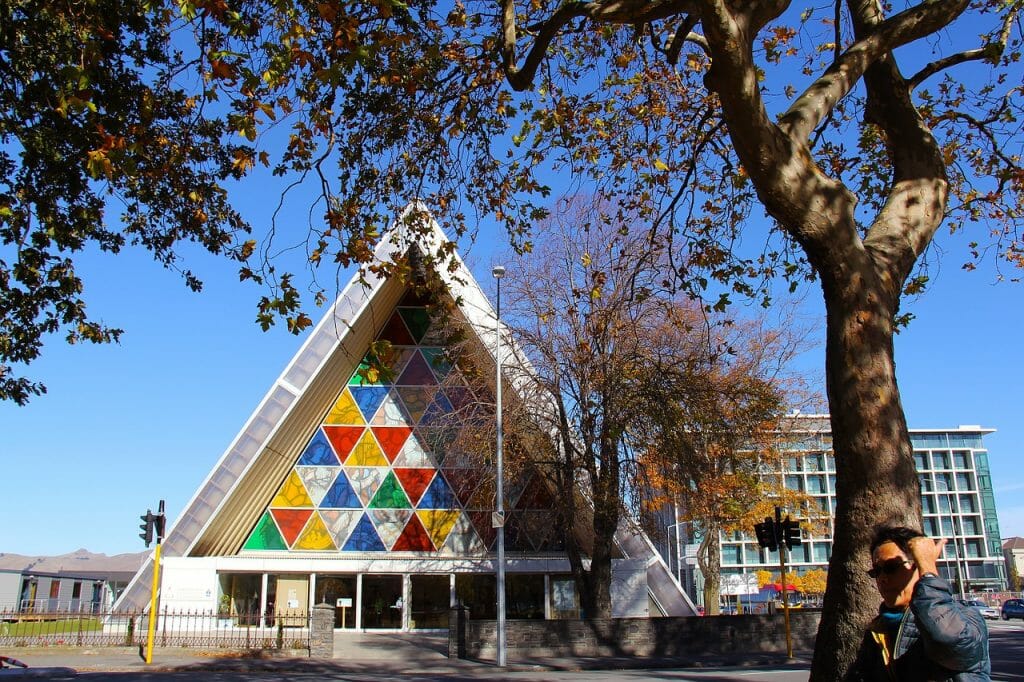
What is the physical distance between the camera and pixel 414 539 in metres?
24.9

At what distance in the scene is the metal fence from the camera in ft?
63.7

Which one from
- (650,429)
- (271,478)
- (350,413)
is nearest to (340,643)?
(271,478)

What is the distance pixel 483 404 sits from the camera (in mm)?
20844

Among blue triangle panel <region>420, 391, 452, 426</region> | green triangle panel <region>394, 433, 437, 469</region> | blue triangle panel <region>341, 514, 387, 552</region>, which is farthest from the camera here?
green triangle panel <region>394, 433, 437, 469</region>

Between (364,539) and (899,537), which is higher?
(364,539)

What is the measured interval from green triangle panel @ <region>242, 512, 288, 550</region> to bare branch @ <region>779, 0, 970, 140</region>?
73.6ft

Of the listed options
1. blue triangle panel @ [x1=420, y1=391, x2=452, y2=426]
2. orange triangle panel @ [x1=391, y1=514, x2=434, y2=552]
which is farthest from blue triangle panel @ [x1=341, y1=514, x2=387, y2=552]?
blue triangle panel @ [x1=420, y1=391, x2=452, y2=426]

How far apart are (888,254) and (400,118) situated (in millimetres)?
5103

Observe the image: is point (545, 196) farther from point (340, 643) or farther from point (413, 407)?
point (413, 407)

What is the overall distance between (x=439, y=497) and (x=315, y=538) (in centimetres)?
385

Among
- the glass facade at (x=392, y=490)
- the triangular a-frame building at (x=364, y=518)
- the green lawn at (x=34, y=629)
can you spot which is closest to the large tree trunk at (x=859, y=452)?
the triangular a-frame building at (x=364, y=518)

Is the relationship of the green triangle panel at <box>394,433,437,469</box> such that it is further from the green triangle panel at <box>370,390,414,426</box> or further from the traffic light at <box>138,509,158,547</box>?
the traffic light at <box>138,509,158,547</box>

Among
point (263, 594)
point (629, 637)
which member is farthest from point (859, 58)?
point (263, 594)

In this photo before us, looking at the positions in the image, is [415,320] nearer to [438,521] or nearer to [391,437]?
[391,437]
